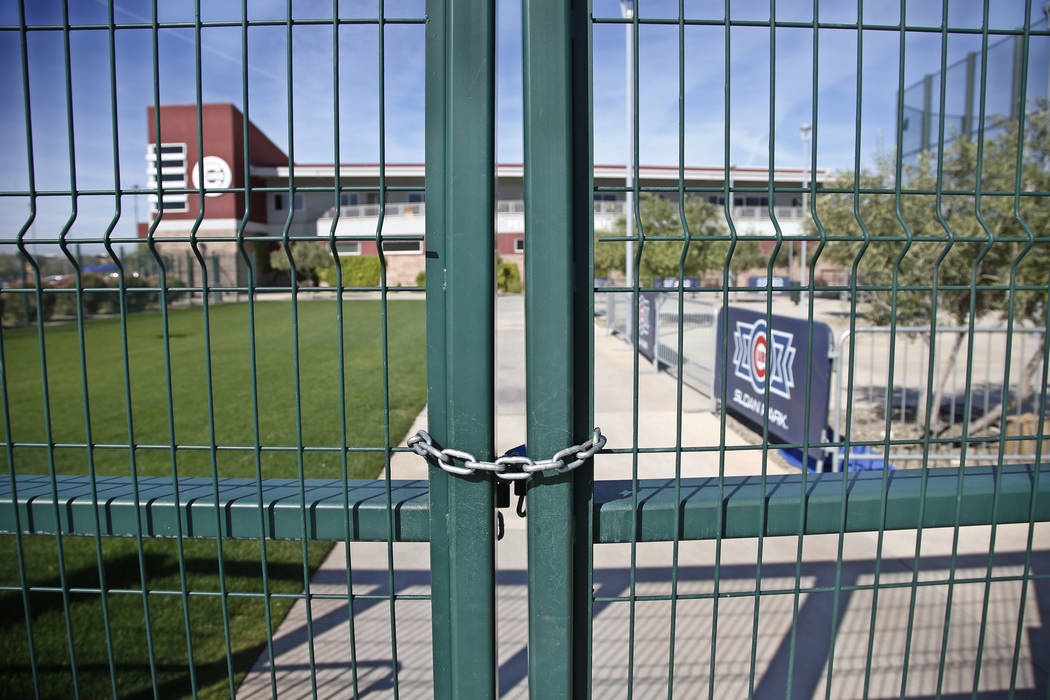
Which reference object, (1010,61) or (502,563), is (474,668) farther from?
(1010,61)

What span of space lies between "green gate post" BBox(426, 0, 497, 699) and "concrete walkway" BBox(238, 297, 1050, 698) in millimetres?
1034

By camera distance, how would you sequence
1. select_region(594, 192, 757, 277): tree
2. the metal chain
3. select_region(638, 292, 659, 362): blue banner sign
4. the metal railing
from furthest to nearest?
1. select_region(594, 192, 757, 277): tree
2. select_region(638, 292, 659, 362): blue banner sign
3. the metal railing
4. the metal chain

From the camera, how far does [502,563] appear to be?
4.26 m

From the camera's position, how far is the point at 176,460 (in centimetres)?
210

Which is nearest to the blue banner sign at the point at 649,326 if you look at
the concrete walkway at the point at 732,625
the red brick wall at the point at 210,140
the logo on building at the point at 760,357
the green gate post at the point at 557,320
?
the logo on building at the point at 760,357

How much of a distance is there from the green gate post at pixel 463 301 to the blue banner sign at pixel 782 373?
3.74m

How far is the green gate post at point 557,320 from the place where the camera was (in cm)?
144

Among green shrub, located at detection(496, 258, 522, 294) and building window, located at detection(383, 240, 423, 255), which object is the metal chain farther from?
green shrub, located at detection(496, 258, 522, 294)

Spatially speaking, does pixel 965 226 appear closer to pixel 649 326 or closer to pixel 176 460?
pixel 176 460

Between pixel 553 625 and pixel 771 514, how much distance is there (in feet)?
1.90

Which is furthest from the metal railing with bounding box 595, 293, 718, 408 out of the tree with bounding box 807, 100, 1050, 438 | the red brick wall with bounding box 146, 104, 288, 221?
the red brick wall with bounding box 146, 104, 288, 221

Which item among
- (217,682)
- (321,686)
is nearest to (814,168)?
(321,686)

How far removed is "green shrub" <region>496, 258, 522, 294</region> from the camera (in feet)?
105

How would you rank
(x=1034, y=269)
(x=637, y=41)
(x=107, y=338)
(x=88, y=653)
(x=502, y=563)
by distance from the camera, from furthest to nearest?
(x=107, y=338) < (x=1034, y=269) < (x=502, y=563) < (x=88, y=653) < (x=637, y=41)
